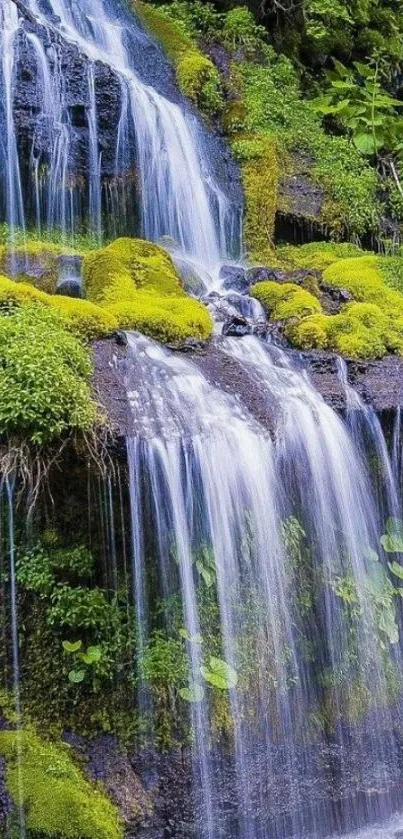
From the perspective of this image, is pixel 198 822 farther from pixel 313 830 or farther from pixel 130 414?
pixel 130 414

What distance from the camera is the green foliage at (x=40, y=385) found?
4.07 m

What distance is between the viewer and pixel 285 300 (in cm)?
735

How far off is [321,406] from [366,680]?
211cm

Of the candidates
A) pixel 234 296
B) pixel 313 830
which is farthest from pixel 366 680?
pixel 234 296

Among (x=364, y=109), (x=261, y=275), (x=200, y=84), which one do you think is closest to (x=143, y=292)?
(x=261, y=275)

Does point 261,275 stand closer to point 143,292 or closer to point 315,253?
point 315,253

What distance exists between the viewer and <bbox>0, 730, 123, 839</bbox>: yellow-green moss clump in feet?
12.7

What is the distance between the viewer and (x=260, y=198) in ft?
32.8

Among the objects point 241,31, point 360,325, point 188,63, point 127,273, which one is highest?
point 241,31

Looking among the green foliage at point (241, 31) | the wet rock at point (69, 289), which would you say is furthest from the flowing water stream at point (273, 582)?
the green foliage at point (241, 31)

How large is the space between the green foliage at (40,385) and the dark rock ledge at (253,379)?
25 cm

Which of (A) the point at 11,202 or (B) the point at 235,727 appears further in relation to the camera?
(A) the point at 11,202

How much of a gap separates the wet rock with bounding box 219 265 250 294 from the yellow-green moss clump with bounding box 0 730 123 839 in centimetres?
532

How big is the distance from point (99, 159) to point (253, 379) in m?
5.01
